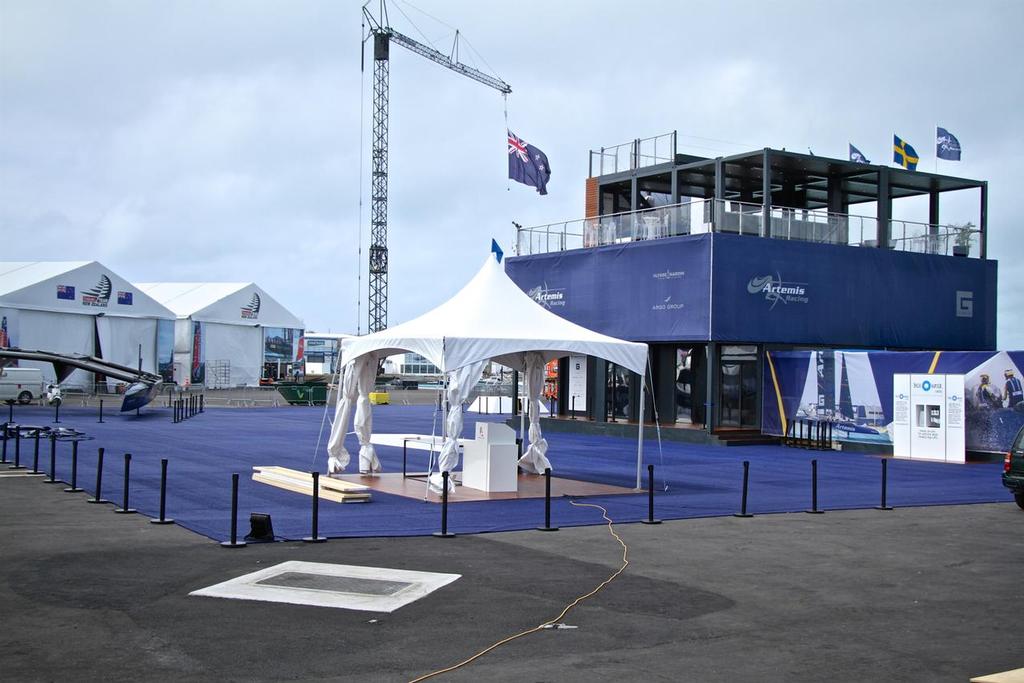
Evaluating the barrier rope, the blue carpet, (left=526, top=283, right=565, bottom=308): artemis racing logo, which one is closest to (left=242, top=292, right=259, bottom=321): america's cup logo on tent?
the blue carpet

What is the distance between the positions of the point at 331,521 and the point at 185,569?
393 centimetres

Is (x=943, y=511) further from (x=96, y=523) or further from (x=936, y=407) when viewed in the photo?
(x=96, y=523)

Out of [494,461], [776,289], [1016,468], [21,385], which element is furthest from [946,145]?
[21,385]

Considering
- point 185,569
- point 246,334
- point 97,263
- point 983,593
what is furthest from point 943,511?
point 246,334

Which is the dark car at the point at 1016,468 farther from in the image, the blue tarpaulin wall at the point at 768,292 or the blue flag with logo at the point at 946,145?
the blue flag with logo at the point at 946,145

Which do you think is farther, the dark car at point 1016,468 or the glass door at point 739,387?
the glass door at point 739,387

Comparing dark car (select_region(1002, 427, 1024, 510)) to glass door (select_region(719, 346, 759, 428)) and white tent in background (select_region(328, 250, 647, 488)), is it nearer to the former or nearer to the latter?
white tent in background (select_region(328, 250, 647, 488))

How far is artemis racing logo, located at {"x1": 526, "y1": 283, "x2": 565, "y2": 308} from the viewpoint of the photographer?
39.9m

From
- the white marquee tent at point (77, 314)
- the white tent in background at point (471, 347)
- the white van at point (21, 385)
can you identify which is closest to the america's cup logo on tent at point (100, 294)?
the white marquee tent at point (77, 314)

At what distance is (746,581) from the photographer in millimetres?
11078

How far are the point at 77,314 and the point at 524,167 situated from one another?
4032 centimetres

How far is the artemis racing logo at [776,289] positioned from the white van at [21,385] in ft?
125

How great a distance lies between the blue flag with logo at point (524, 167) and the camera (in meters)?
36.2

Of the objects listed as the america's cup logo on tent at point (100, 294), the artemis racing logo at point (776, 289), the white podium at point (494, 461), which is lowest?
the white podium at point (494, 461)
